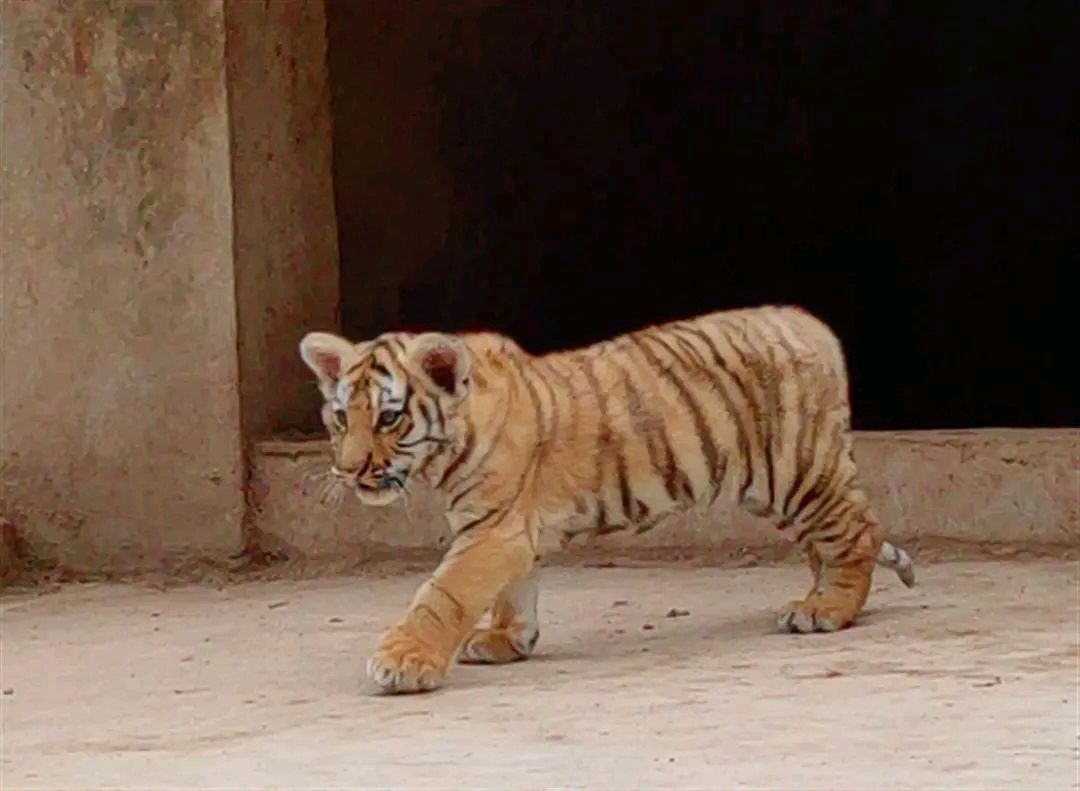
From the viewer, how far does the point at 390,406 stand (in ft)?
13.1

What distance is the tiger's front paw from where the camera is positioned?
384 cm

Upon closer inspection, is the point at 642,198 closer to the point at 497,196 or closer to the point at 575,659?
the point at 497,196

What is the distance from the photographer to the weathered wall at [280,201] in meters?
5.98

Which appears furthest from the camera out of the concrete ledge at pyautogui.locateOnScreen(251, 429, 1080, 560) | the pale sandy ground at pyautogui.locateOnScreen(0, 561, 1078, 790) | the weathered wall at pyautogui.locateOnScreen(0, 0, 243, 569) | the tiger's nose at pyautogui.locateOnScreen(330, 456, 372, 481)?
the weathered wall at pyautogui.locateOnScreen(0, 0, 243, 569)

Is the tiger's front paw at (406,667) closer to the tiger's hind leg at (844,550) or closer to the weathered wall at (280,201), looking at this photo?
the tiger's hind leg at (844,550)

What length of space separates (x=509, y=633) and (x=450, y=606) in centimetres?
29

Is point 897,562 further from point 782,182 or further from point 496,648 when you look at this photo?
point 782,182

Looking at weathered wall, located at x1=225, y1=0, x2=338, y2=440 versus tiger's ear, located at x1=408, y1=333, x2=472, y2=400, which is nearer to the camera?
tiger's ear, located at x1=408, y1=333, x2=472, y2=400

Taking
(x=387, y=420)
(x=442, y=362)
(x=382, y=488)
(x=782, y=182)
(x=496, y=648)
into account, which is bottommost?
(x=496, y=648)

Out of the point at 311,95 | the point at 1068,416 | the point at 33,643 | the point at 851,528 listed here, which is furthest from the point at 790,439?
the point at 1068,416

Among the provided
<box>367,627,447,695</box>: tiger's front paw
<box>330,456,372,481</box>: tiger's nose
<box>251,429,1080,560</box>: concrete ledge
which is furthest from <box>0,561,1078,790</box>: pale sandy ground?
<box>330,456,372,481</box>: tiger's nose

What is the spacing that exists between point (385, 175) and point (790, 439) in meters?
2.96

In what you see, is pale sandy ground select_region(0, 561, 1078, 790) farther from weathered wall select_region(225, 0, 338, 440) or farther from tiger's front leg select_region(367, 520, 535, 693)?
weathered wall select_region(225, 0, 338, 440)

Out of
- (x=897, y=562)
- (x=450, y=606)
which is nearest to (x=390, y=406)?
(x=450, y=606)
